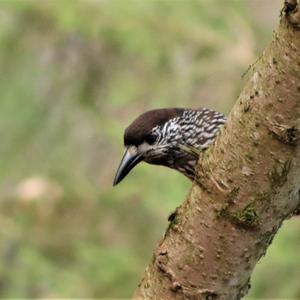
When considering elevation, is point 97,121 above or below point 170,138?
above

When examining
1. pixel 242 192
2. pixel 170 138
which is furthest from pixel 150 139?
pixel 242 192

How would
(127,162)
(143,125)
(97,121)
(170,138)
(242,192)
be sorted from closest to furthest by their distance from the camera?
(242,192) → (127,162) → (143,125) → (170,138) → (97,121)

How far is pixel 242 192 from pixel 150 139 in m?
1.46

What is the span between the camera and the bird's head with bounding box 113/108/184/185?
3.18 meters

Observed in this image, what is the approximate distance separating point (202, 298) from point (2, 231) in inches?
147

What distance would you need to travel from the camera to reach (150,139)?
328 cm

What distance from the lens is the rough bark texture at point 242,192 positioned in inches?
A: 67.6

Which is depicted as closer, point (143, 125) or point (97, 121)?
point (143, 125)

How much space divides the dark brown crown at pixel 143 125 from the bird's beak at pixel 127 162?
0.03 meters

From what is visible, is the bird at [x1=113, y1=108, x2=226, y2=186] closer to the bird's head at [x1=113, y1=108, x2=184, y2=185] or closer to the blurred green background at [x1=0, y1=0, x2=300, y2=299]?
the bird's head at [x1=113, y1=108, x2=184, y2=185]

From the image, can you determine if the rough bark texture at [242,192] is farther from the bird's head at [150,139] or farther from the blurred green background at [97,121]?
the blurred green background at [97,121]

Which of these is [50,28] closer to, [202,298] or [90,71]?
[90,71]

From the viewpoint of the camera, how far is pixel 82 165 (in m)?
6.27

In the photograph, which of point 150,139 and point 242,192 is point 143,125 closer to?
point 150,139
